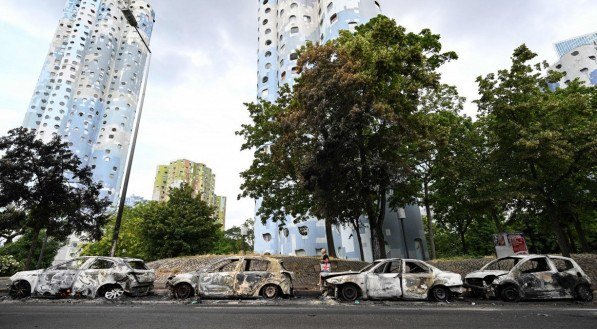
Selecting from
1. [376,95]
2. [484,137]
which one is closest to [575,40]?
[484,137]

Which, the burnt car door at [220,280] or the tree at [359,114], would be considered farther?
the tree at [359,114]

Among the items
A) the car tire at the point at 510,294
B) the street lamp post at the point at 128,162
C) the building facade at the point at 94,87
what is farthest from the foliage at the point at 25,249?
the car tire at the point at 510,294

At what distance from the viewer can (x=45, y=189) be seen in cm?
1545

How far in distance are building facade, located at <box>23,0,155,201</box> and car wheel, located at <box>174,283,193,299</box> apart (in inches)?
3054

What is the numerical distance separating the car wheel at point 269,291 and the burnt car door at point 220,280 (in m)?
1.06

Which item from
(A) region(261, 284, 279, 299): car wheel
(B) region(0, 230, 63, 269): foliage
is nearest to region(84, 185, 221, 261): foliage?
(A) region(261, 284, 279, 299): car wheel

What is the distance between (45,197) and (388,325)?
17093 mm

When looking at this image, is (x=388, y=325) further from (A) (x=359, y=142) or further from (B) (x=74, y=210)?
(B) (x=74, y=210)

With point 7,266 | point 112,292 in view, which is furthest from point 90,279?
point 7,266

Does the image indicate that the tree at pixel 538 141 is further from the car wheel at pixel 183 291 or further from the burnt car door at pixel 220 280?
the car wheel at pixel 183 291

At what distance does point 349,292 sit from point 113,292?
8.00 metres

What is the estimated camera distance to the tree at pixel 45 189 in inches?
589

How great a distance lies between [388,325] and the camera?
242 inches

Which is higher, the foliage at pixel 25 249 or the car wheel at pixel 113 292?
the foliage at pixel 25 249
